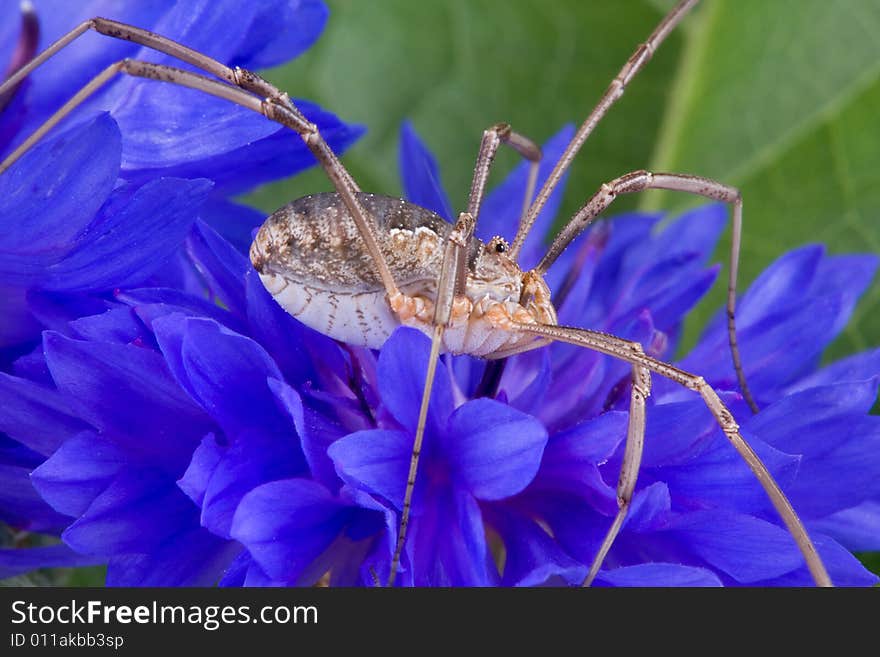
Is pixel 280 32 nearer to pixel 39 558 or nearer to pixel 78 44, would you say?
pixel 78 44

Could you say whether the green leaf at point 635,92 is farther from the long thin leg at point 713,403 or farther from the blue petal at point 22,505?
the blue petal at point 22,505

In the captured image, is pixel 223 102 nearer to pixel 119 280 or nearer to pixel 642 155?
pixel 119 280

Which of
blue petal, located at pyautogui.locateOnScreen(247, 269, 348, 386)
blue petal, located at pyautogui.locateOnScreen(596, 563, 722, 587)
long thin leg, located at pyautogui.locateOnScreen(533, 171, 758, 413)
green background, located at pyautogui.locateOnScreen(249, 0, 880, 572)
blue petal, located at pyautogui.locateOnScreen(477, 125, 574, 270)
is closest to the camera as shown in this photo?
blue petal, located at pyautogui.locateOnScreen(596, 563, 722, 587)

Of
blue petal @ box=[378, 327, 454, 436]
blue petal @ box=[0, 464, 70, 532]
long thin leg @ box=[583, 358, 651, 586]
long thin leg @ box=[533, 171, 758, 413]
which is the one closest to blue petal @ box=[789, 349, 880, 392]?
long thin leg @ box=[533, 171, 758, 413]

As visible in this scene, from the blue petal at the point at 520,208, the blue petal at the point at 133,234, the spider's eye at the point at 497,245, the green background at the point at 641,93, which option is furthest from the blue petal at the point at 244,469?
the green background at the point at 641,93

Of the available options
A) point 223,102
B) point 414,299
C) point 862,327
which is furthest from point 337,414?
point 862,327

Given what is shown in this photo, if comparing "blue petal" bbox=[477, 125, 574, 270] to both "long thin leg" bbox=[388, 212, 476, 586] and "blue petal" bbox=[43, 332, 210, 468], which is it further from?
"blue petal" bbox=[43, 332, 210, 468]
